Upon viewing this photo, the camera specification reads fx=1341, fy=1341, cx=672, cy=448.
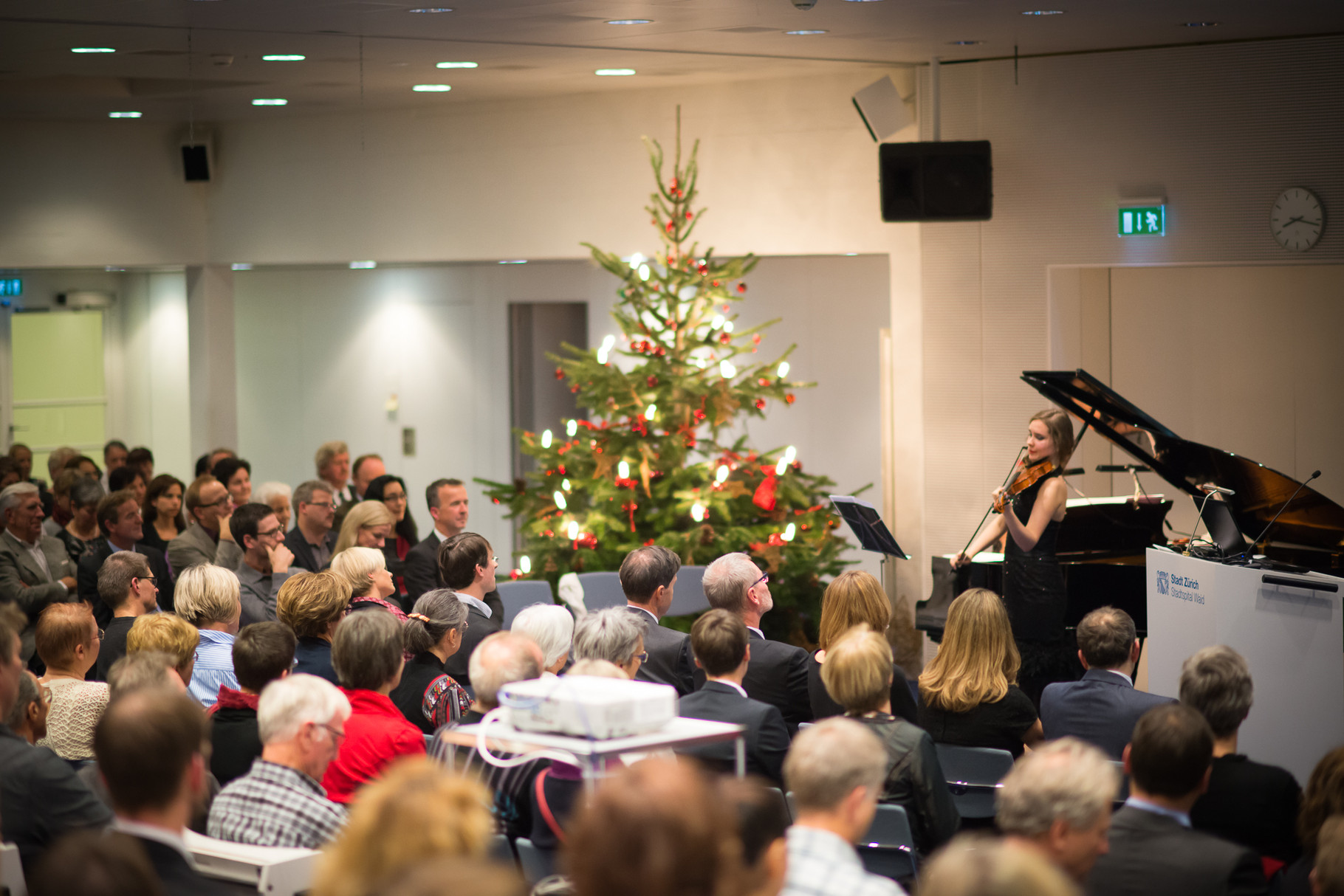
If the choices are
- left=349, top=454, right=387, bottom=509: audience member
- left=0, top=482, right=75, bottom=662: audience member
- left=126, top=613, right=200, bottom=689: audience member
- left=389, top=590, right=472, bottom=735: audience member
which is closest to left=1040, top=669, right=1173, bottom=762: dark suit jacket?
left=389, top=590, right=472, bottom=735: audience member

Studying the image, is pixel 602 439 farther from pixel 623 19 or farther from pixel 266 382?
pixel 266 382

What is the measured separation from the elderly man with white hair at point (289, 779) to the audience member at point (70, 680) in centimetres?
109

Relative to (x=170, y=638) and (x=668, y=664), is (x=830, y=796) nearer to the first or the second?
(x=668, y=664)

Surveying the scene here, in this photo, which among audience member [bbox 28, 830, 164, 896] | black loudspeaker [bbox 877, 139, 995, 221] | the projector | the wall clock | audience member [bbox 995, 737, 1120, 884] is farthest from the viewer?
black loudspeaker [bbox 877, 139, 995, 221]

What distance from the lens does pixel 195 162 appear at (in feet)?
31.3

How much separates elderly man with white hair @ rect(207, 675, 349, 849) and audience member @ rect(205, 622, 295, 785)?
69cm

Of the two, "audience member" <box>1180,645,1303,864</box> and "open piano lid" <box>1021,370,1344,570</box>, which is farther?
"open piano lid" <box>1021,370,1344,570</box>

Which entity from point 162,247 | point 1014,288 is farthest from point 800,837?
point 162,247

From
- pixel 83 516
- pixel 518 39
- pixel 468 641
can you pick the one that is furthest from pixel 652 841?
pixel 83 516

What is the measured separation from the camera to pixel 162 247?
11.0 metres

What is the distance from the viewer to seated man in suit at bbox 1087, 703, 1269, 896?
2.94 m

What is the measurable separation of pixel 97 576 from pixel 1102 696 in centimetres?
476

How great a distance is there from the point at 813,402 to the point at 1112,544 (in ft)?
13.7

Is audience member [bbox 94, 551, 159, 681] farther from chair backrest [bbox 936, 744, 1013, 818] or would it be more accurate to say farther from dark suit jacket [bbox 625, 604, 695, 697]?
chair backrest [bbox 936, 744, 1013, 818]
